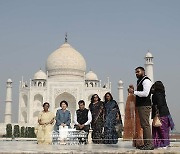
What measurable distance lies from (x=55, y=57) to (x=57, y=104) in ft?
16.9

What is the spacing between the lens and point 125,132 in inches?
260

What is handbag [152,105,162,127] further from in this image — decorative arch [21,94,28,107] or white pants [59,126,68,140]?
decorative arch [21,94,28,107]

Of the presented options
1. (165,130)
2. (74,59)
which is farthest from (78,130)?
(74,59)

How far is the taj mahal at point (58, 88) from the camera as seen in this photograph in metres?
30.4

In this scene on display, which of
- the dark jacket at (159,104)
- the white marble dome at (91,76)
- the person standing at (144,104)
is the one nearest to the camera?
the person standing at (144,104)

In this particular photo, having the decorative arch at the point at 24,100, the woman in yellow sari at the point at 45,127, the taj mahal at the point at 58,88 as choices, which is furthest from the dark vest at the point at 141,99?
the decorative arch at the point at 24,100

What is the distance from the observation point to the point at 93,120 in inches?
274

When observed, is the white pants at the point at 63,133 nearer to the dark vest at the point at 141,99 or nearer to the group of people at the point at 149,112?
the group of people at the point at 149,112

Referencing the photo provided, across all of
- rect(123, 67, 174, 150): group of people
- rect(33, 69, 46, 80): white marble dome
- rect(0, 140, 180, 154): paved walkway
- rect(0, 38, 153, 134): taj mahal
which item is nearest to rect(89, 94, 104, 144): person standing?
rect(123, 67, 174, 150): group of people

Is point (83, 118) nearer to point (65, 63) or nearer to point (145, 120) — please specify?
point (145, 120)

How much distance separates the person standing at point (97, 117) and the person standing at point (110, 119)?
171mm

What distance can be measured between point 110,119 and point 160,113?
159 centimetres

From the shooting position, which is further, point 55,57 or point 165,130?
point 55,57

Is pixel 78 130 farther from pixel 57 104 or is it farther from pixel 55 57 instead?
pixel 55 57
